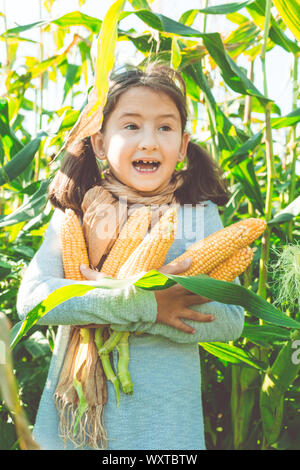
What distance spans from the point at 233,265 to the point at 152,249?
0.22 metres

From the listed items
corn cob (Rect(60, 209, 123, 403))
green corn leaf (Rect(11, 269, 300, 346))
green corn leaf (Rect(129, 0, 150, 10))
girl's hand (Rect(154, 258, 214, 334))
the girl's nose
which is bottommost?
girl's hand (Rect(154, 258, 214, 334))

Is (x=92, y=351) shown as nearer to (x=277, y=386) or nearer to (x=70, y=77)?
(x=277, y=386)

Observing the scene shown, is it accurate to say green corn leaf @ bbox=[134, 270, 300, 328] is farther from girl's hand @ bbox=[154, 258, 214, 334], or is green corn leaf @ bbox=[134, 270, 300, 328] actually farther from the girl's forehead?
the girl's forehead

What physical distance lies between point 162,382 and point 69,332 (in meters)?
0.29

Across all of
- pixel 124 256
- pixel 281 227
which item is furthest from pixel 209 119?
pixel 124 256

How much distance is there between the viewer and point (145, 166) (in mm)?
1388

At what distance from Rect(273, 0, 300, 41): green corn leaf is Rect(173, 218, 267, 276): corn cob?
793 mm

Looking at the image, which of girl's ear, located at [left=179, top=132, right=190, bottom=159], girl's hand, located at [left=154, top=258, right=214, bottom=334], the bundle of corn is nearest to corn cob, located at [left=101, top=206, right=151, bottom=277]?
the bundle of corn

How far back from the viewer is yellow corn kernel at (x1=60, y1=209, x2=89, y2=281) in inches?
49.8

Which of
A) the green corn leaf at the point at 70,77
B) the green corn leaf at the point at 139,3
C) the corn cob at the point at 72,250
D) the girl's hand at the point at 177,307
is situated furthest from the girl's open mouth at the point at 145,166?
the green corn leaf at the point at 70,77

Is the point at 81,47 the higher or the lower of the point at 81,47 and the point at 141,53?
the higher

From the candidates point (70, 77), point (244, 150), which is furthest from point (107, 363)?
point (70, 77)

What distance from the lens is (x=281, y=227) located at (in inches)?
81.8

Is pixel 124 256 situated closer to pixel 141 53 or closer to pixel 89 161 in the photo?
pixel 89 161
